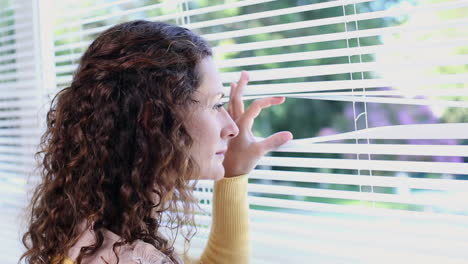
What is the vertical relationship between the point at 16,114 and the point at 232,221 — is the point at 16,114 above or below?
above

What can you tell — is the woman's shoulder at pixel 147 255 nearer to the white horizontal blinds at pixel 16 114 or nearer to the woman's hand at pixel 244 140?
the woman's hand at pixel 244 140

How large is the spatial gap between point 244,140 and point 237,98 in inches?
3.5

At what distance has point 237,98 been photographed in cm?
113

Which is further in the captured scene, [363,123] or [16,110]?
[16,110]

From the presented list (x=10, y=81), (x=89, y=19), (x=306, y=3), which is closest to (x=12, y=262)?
(x=10, y=81)

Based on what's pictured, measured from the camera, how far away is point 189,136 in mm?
967

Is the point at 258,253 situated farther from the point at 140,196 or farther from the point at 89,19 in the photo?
the point at 89,19

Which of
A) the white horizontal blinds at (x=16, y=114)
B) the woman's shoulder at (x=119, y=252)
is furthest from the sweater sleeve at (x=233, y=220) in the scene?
the white horizontal blinds at (x=16, y=114)

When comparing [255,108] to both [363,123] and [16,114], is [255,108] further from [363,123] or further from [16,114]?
[16,114]

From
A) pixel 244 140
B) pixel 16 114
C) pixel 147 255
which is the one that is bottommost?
pixel 147 255

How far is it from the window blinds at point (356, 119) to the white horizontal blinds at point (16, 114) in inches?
23.3

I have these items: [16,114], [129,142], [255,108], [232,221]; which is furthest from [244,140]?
[16,114]

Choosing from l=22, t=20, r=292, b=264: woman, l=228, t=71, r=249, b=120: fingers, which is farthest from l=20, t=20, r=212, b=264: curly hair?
l=228, t=71, r=249, b=120: fingers

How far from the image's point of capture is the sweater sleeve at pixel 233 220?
1.12 m
